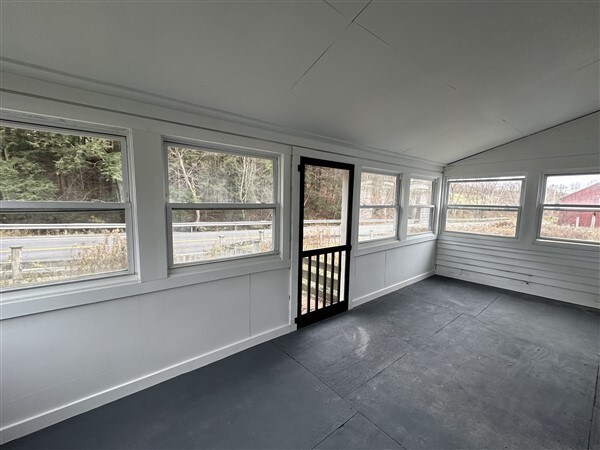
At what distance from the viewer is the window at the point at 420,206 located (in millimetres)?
4555

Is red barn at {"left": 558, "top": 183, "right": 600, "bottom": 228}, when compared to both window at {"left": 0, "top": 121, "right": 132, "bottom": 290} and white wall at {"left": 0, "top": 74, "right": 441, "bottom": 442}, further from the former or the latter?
window at {"left": 0, "top": 121, "right": 132, "bottom": 290}

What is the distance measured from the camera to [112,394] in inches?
75.4

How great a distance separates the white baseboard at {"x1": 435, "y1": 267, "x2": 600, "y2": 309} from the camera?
3.80m

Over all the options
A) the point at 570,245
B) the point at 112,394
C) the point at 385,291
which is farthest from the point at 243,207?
the point at 570,245

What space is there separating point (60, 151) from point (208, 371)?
209 centimetres

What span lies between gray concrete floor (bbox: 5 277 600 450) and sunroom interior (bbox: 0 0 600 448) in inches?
0.8

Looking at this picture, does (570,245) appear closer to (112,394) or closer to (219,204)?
(219,204)

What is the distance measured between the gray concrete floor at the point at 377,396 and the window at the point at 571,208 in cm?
144

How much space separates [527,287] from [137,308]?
5670 millimetres

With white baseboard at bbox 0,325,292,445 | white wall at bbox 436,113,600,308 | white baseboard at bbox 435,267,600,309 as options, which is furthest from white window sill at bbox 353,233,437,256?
white baseboard at bbox 0,325,292,445

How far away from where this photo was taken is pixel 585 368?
2.38 metres

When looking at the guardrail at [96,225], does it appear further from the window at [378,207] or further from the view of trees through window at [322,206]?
the window at [378,207]

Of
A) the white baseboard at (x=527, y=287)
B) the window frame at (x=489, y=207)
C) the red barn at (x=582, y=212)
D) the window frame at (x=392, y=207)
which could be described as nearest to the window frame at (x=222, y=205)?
the window frame at (x=392, y=207)

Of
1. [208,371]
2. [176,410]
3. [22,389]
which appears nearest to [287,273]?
[208,371]
